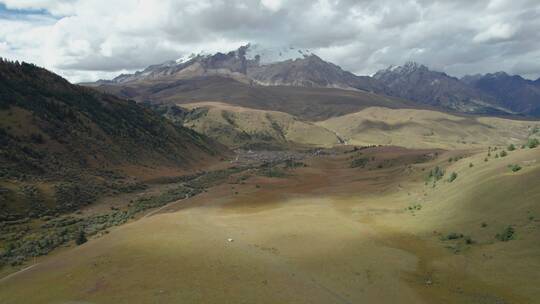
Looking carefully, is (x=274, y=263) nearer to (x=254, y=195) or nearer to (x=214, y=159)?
(x=254, y=195)

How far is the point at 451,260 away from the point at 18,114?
7569 cm

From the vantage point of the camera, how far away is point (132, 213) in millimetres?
48688

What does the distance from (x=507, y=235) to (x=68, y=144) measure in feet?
239

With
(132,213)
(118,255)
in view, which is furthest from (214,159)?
(118,255)

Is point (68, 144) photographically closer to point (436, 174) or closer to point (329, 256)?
point (436, 174)

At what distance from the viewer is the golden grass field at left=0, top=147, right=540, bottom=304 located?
19188mm

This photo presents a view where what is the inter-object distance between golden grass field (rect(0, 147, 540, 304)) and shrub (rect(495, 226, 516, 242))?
0.33m

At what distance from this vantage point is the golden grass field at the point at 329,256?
1919 centimetres

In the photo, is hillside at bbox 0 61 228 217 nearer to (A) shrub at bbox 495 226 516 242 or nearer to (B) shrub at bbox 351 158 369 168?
(B) shrub at bbox 351 158 369 168

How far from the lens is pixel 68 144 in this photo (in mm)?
75750

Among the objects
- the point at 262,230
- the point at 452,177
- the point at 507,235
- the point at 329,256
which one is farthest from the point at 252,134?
the point at 507,235

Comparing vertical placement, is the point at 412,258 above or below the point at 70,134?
below

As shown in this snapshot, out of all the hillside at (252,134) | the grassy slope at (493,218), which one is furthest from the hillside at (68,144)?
the hillside at (252,134)

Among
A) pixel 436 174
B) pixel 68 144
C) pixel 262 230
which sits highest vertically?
pixel 68 144
